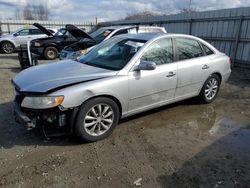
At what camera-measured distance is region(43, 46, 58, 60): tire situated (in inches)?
462

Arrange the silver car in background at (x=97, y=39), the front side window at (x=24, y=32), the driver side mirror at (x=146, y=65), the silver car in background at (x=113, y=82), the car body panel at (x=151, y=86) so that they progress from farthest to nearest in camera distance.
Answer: the front side window at (x=24, y=32) → the silver car in background at (x=97, y=39) → the car body panel at (x=151, y=86) → the driver side mirror at (x=146, y=65) → the silver car in background at (x=113, y=82)

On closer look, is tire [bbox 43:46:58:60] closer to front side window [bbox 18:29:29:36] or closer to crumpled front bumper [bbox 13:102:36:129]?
front side window [bbox 18:29:29:36]

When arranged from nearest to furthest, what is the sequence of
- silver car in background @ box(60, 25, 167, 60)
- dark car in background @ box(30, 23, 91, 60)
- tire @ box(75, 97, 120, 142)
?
tire @ box(75, 97, 120, 142)
silver car in background @ box(60, 25, 167, 60)
dark car in background @ box(30, 23, 91, 60)

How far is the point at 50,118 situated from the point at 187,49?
303 cm

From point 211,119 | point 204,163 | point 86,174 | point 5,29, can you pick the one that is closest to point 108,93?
point 86,174

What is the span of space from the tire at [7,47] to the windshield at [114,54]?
1295 cm

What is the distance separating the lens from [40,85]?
3.45m

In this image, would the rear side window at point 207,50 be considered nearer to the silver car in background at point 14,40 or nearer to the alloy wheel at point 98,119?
the alloy wheel at point 98,119

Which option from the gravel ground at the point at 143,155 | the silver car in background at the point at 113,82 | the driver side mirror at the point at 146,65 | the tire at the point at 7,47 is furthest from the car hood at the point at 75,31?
the tire at the point at 7,47

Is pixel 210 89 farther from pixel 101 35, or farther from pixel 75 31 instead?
pixel 75 31

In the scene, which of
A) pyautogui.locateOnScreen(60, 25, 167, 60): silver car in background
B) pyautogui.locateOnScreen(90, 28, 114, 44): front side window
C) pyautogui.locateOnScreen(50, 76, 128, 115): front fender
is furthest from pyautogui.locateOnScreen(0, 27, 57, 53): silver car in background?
pyautogui.locateOnScreen(50, 76, 128, 115): front fender

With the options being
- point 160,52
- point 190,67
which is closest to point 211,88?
point 190,67

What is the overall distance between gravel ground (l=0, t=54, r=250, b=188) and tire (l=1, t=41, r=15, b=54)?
40.1 ft

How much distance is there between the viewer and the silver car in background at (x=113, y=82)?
3.36m
